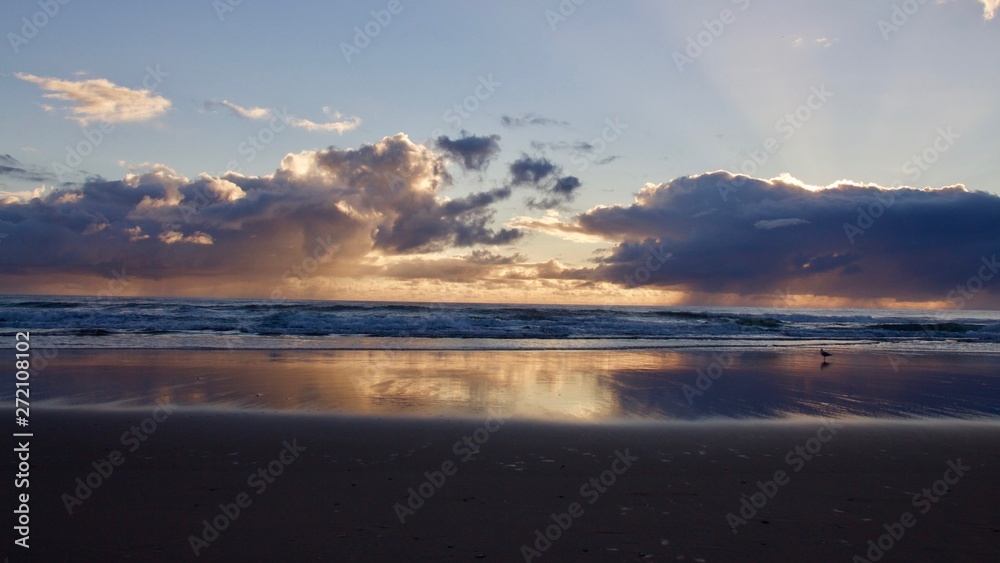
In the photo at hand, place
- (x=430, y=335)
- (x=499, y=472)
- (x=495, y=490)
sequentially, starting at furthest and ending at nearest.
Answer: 1. (x=430, y=335)
2. (x=499, y=472)
3. (x=495, y=490)

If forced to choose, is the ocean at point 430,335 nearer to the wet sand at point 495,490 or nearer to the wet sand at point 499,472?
the wet sand at point 499,472

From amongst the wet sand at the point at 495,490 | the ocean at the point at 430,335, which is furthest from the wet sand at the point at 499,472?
the ocean at the point at 430,335

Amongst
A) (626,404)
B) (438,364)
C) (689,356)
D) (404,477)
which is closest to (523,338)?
(689,356)

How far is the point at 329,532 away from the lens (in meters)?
5.04

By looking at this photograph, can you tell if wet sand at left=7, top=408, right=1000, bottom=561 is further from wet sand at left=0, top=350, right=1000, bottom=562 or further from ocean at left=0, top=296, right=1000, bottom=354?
ocean at left=0, top=296, right=1000, bottom=354

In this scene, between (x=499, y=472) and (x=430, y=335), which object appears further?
(x=430, y=335)

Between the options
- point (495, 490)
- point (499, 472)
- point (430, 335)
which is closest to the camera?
point (495, 490)

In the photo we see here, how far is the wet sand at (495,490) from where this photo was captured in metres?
4.86

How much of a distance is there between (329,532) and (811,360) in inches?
775

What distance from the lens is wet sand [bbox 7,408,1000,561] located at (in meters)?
4.86

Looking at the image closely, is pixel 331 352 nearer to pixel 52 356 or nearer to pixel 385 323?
pixel 52 356

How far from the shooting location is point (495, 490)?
20.2ft

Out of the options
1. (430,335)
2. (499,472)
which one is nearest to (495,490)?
(499,472)

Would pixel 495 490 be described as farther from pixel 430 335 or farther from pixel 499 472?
pixel 430 335
